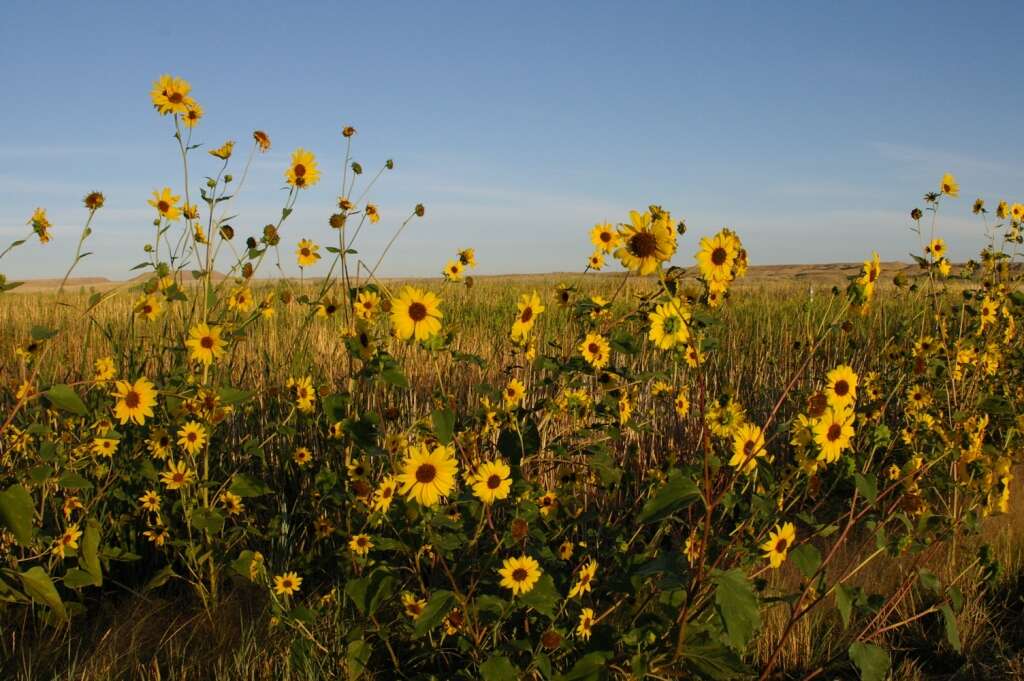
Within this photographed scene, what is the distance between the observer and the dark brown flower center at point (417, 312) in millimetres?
1535

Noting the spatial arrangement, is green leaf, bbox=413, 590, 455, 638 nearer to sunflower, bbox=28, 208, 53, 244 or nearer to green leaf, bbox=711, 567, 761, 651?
green leaf, bbox=711, 567, 761, 651

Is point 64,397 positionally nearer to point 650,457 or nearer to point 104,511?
point 104,511

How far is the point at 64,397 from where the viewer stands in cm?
140

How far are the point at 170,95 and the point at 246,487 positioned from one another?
132 centimetres

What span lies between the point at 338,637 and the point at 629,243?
115cm

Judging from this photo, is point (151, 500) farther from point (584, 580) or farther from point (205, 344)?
point (584, 580)

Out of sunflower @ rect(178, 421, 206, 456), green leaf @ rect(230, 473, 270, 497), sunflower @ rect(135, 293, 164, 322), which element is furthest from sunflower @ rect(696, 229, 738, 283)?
sunflower @ rect(135, 293, 164, 322)

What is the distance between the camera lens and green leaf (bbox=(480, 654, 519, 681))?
1457mm

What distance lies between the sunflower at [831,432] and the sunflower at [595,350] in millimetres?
550

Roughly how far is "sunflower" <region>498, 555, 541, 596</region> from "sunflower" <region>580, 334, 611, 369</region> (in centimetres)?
57

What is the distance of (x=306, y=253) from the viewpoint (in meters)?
2.95

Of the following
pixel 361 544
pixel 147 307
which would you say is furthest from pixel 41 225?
pixel 361 544

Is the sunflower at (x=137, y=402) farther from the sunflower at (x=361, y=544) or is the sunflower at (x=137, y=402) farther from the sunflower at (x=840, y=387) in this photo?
the sunflower at (x=840, y=387)

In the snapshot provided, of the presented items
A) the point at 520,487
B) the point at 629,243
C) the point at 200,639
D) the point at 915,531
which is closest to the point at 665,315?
the point at 629,243
